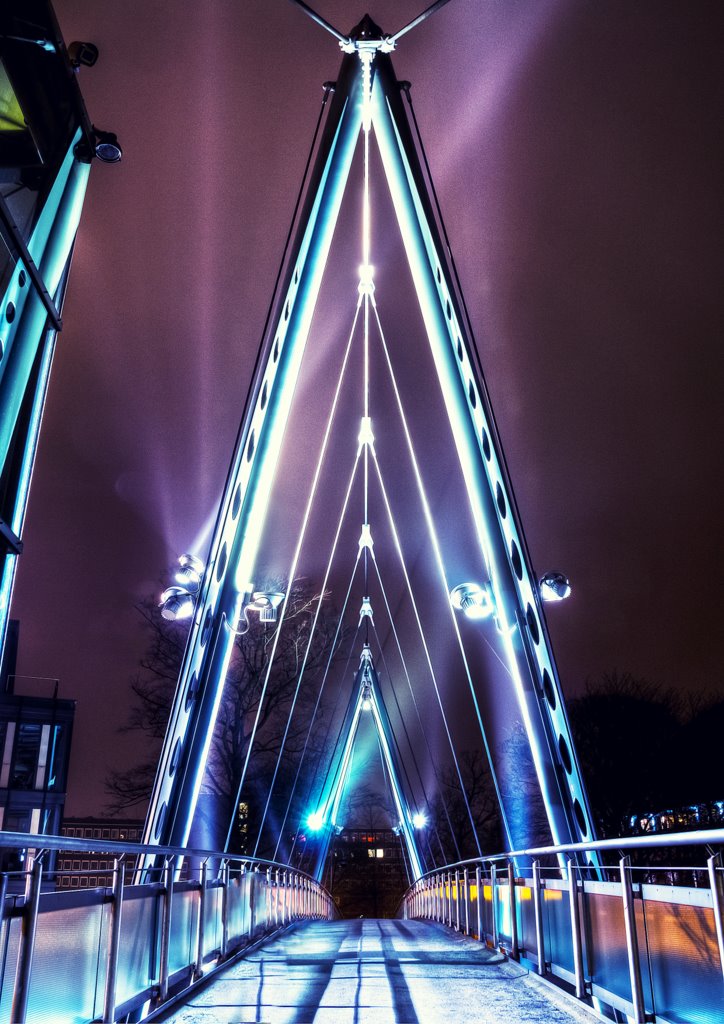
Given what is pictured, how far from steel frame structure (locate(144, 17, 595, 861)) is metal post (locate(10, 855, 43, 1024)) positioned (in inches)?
290

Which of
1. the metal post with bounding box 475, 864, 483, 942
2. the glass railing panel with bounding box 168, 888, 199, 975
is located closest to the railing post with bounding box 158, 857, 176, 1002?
the glass railing panel with bounding box 168, 888, 199, 975

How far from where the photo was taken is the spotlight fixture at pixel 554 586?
35.8 ft

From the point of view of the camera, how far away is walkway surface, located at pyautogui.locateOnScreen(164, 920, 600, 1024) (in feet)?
17.7

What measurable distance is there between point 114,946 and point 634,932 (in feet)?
9.77

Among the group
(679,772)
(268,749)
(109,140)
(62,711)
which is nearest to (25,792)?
(62,711)

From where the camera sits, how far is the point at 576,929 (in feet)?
20.1

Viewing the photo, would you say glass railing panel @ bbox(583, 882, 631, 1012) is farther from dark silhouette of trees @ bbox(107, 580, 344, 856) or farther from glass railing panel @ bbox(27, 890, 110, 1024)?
dark silhouette of trees @ bbox(107, 580, 344, 856)

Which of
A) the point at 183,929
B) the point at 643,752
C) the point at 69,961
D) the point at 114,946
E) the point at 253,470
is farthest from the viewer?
the point at 643,752

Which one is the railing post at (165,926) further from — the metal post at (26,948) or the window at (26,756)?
the window at (26,756)

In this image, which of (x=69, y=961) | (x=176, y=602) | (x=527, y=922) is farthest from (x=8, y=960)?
(x=176, y=602)

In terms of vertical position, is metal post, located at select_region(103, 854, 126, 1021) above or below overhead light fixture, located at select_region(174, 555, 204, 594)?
below

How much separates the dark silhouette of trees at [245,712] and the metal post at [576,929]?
16941mm

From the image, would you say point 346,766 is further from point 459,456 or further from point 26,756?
point 459,456

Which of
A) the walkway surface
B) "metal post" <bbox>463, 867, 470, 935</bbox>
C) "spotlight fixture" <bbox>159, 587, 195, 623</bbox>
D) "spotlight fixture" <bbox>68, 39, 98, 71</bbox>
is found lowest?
the walkway surface
